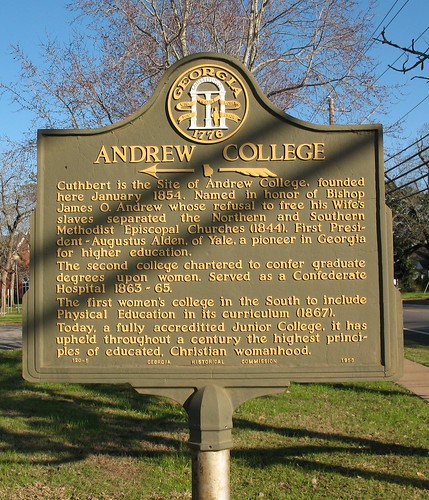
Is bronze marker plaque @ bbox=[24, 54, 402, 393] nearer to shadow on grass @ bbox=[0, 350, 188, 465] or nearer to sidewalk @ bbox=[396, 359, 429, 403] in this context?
shadow on grass @ bbox=[0, 350, 188, 465]

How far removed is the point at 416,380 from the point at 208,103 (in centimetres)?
853

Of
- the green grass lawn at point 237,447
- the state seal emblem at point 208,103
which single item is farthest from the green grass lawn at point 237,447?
the state seal emblem at point 208,103

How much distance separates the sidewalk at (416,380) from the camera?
1004 centimetres

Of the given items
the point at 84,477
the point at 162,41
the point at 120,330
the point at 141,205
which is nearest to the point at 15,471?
the point at 84,477

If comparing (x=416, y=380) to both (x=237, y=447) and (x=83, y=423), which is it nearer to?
(x=237, y=447)

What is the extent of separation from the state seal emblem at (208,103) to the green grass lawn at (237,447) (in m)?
3.22

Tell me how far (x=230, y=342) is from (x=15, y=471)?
3301 mm

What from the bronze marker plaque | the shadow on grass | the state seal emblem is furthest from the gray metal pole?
the shadow on grass

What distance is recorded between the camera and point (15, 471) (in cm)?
613

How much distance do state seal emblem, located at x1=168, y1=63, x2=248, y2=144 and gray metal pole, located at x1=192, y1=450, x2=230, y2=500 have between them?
6.39 feet

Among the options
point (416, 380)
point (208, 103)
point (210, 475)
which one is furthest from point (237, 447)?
point (416, 380)

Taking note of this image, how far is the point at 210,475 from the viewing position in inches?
153

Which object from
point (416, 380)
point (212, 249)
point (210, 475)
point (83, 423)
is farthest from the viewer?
point (416, 380)

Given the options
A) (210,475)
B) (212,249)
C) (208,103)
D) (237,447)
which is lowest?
(237,447)
